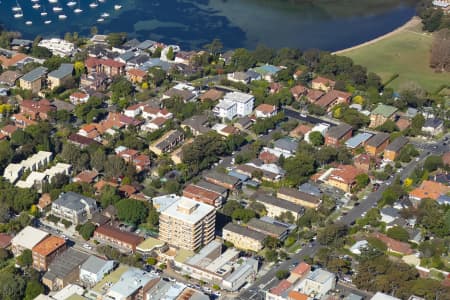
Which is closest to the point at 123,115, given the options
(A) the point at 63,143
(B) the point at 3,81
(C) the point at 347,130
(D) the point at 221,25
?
(A) the point at 63,143

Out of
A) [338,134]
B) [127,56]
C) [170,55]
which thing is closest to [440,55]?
[338,134]

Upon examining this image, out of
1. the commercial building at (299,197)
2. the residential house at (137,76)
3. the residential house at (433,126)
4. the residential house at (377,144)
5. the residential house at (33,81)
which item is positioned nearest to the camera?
the commercial building at (299,197)

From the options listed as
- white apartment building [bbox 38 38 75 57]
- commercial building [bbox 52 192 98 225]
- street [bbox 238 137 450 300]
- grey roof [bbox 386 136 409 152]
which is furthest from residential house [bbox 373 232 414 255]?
white apartment building [bbox 38 38 75 57]

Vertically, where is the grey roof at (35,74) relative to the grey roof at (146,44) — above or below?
above

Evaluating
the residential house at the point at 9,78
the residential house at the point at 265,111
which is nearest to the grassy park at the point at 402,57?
the residential house at the point at 265,111

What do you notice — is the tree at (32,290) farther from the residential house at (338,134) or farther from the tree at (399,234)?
the residential house at (338,134)

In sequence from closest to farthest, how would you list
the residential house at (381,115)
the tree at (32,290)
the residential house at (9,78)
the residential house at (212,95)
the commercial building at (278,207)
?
the tree at (32,290), the commercial building at (278,207), the residential house at (381,115), the residential house at (212,95), the residential house at (9,78)

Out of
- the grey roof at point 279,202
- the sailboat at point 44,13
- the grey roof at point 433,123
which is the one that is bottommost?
the sailboat at point 44,13
